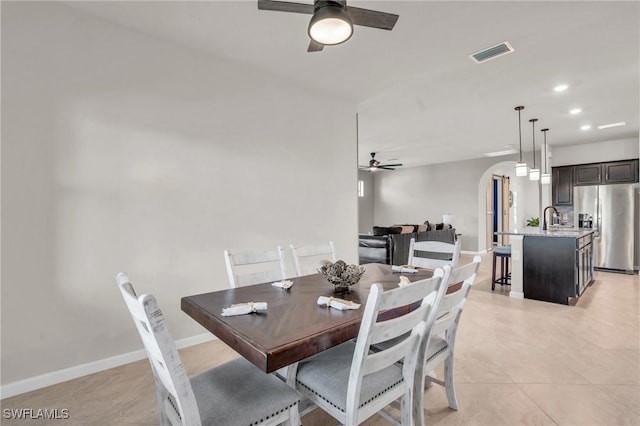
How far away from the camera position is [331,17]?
1.51 m

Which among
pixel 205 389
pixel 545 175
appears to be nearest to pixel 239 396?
pixel 205 389

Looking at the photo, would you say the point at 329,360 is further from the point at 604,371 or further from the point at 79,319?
the point at 604,371

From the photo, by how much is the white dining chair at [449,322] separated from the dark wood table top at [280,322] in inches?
13.8

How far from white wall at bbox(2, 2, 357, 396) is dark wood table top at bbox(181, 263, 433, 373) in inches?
46.9

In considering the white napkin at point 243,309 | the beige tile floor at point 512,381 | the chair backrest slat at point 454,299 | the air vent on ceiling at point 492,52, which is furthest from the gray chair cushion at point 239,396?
the air vent on ceiling at point 492,52

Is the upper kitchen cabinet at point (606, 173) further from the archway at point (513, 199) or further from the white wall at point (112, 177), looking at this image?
the white wall at point (112, 177)

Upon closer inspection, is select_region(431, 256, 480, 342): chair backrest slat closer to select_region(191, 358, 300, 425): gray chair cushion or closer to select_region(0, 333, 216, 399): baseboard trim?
select_region(191, 358, 300, 425): gray chair cushion

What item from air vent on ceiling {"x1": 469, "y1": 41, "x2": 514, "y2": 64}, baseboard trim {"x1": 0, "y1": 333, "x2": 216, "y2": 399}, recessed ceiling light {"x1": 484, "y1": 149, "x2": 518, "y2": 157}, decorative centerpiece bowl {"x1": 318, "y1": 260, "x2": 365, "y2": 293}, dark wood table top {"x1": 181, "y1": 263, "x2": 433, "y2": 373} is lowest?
baseboard trim {"x1": 0, "y1": 333, "x2": 216, "y2": 399}

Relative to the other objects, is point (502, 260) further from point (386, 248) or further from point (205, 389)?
point (205, 389)

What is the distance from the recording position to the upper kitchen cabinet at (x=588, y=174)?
6.09 m

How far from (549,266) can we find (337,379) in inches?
155

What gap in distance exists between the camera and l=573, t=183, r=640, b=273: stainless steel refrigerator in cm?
540

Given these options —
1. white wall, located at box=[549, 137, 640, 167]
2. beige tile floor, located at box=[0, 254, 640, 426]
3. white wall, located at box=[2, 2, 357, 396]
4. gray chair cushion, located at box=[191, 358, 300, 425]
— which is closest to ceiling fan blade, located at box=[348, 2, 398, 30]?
white wall, located at box=[2, 2, 357, 396]

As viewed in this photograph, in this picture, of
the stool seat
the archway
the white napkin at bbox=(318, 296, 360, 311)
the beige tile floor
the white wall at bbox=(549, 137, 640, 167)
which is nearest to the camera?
the white napkin at bbox=(318, 296, 360, 311)
